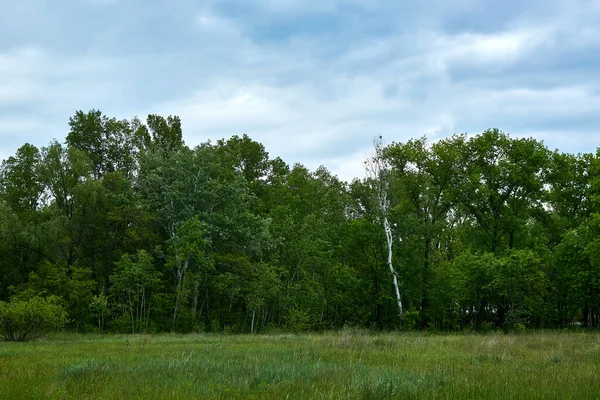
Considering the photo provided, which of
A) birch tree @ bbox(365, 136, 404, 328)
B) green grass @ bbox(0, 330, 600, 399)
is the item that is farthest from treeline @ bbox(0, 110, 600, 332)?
green grass @ bbox(0, 330, 600, 399)

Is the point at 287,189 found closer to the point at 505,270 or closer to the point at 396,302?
the point at 396,302

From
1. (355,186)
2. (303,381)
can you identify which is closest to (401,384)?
(303,381)

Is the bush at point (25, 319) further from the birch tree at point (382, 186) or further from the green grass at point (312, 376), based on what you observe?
the birch tree at point (382, 186)

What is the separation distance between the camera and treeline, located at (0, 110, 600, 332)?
1433 inches

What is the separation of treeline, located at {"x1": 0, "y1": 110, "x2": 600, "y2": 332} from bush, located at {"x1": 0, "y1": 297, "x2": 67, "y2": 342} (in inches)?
375

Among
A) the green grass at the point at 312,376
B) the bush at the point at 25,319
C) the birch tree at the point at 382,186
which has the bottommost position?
the bush at the point at 25,319

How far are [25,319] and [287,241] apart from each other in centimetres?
2327

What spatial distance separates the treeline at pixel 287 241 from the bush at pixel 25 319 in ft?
31.2

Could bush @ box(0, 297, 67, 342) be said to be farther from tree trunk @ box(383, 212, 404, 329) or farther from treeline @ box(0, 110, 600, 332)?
tree trunk @ box(383, 212, 404, 329)

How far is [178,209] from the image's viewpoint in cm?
3931

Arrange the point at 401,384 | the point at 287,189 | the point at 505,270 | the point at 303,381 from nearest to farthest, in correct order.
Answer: the point at 401,384 → the point at 303,381 → the point at 505,270 → the point at 287,189

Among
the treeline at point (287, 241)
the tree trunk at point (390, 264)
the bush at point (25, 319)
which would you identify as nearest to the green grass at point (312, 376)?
the bush at point (25, 319)

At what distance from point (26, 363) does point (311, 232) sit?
30.6m

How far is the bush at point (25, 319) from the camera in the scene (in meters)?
23.2
